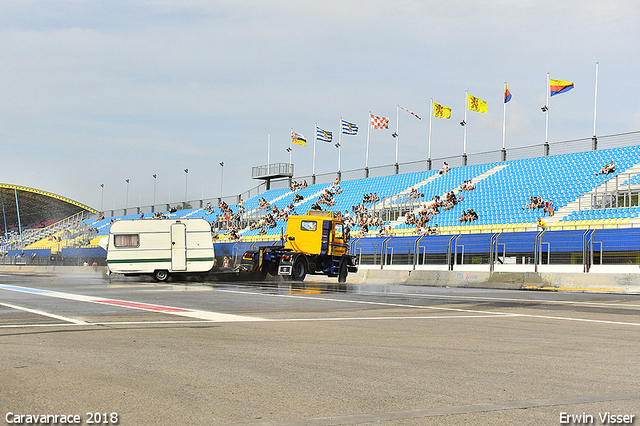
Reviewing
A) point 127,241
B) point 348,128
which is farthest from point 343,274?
point 348,128

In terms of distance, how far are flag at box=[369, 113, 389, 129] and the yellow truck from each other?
2821 centimetres

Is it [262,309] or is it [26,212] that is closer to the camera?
[262,309]

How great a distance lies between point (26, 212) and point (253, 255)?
297 ft

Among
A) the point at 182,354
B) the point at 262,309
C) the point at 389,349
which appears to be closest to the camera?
the point at 182,354

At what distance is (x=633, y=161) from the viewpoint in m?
38.9

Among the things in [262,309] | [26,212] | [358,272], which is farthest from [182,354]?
[26,212]

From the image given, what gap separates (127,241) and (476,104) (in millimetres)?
33848

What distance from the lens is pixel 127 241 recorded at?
3009 centimetres

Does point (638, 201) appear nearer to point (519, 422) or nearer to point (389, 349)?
point (389, 349)

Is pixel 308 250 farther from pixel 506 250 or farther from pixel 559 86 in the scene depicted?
pixel 559 86

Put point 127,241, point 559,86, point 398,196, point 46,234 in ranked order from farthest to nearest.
A: point 46,234
point 398,196
point 559,86
point 127,241

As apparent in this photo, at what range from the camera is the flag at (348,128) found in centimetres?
6184

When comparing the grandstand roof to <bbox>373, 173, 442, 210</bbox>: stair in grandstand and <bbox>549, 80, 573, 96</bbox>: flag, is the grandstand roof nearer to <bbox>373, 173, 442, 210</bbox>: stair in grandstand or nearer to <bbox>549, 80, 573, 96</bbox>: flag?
<bbox>373, 173, 442, 210</bbox>: stair in grandstand

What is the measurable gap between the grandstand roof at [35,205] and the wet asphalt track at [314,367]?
93.1 meters
